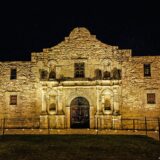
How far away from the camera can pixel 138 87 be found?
78.6ft

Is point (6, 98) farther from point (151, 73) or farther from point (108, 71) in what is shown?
point (151, 73)

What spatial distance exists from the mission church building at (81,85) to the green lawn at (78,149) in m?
6.77

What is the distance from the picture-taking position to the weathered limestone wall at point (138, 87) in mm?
23672

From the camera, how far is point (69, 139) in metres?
17.4

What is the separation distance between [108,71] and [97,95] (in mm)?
2002

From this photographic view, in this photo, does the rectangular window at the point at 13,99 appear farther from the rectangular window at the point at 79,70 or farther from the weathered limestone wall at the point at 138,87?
the weathered limestone wall at the point at 138,87

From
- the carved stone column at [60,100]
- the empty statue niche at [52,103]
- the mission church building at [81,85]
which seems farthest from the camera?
the empty statue niche at [52,103]

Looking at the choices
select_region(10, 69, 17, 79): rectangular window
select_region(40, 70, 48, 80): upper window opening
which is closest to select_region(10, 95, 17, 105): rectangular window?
select_region(10, 69, 17, 79): rectangular window

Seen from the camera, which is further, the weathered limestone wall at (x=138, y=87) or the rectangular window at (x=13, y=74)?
the rectangular window at (x=13, y=74)

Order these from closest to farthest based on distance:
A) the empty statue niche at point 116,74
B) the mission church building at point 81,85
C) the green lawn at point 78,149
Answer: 1. the green lawn at point 78,149
2. the mission church building at point 81,85
3. the empty statue niche at point 116,74

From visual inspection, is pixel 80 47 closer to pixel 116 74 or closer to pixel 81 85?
pixel 81 85

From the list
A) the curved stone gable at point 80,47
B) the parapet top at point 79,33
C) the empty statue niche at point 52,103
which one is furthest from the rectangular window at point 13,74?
the parapet top at point 79,33

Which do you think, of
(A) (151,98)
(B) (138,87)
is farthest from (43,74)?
(A) (151,98)

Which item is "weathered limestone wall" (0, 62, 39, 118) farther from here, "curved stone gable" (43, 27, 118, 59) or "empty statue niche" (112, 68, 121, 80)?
"empty statue niche" (112, 68, 121, 80)
